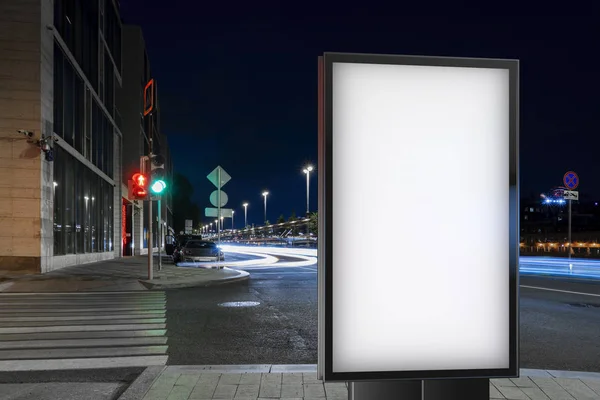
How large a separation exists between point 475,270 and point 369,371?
695 mm

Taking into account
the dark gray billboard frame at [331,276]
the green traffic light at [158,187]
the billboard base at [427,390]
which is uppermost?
the green traffic light at [158,187]

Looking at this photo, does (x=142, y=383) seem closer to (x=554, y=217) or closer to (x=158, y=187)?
(x=158, y=187)

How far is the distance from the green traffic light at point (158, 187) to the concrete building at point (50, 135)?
14.1 feet

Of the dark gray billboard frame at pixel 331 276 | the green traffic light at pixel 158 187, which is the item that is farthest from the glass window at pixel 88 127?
the dark gray billboard frame at pixel 331 276

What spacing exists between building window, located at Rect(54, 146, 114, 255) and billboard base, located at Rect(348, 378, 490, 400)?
19.2 m

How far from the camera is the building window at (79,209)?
1989 centimetres

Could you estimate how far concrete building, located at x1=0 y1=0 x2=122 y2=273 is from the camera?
16.9m

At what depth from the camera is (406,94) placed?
7.73 ft

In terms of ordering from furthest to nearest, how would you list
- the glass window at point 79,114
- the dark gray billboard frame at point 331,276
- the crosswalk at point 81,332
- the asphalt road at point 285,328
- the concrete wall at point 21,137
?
the glass window at point 79,114, the concrete wall at point 21,137, the asphalt road at point 285,328, the crosswalk at point 81,332, the dark gray billboard frame at point 331,276

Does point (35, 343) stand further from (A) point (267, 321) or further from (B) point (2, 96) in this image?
(B) point (2, 96)

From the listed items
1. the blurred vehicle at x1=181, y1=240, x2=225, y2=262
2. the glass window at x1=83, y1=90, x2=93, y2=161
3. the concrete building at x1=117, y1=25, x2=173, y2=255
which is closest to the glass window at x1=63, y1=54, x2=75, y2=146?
the glass window at x1=83, y1=90, x2=93, y2=161

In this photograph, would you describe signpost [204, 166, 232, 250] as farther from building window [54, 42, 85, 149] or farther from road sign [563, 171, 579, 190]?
road sign [563, 171, 579, 190]

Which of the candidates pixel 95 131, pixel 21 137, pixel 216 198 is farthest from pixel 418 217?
pixel 95 131

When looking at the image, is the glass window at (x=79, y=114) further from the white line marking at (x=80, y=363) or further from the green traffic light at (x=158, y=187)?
the white line marking at (x=80, y=363)
